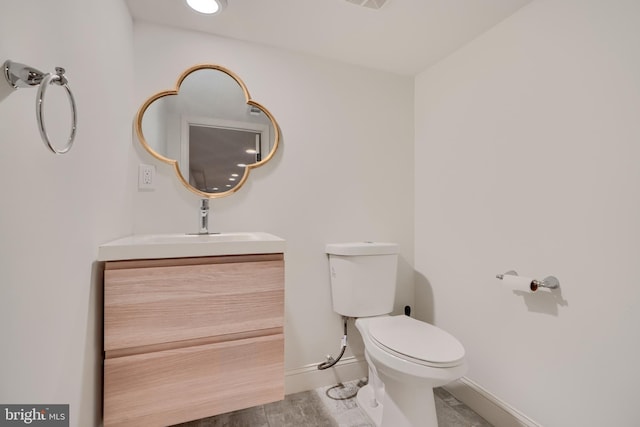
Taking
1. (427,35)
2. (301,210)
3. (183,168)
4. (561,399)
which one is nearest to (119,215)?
(183,168)

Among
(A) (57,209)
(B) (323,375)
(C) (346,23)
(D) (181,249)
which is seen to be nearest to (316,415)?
(B) (323,375)

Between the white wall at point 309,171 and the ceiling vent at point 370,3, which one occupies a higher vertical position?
the ceiling vent at point 370,3

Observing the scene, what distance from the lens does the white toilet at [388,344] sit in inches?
45.5

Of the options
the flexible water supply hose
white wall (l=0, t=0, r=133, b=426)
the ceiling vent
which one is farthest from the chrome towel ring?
the flexible water supply hose

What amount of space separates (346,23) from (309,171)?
79 cm

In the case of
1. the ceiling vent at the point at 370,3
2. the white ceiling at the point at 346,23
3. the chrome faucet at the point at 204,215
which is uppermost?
the white ceiling at the point at 346,23

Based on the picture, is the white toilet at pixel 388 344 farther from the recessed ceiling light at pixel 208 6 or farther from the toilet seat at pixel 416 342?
the recessed ceiling light at pixel 208 6

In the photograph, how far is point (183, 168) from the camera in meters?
1.54

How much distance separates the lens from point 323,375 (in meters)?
1.77

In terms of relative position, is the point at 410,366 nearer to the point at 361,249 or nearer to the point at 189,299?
the point at 361,249

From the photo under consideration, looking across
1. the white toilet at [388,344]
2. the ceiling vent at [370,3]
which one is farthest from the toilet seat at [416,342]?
the ceiling vent at [370,3]

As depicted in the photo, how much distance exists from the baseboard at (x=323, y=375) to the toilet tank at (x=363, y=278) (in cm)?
38

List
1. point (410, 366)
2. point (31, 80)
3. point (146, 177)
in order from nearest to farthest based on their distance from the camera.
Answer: point (31, 80), point (410, 366), point (146, 177)

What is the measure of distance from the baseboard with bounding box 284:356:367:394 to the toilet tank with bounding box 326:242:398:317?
38 centimetres
